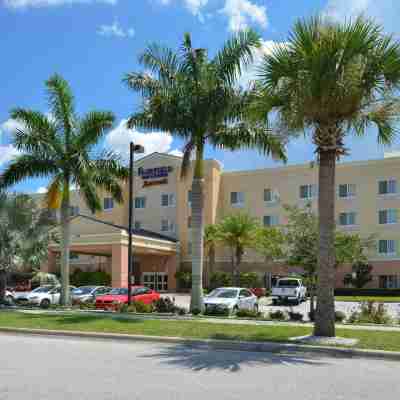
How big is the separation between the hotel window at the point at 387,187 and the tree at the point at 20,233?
32.6m

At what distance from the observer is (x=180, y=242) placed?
58531mm

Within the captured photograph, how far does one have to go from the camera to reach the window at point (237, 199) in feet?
191

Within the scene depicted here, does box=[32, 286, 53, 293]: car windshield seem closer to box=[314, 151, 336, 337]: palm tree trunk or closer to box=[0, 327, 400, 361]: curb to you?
box=[0, 327, 400, 361]: curb

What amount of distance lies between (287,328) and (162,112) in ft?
34.6

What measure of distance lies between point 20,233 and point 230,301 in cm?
1157

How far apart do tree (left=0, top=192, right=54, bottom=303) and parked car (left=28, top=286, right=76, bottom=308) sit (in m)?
1.94

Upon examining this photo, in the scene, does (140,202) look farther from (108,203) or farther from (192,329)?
(192,329)

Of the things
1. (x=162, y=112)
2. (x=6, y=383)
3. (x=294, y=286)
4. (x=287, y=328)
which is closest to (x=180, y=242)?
(x=294, y=286)

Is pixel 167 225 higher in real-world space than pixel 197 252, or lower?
higher

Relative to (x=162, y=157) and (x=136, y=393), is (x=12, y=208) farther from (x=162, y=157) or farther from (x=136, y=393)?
(x=162, y=157)

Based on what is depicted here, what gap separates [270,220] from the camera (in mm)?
56469

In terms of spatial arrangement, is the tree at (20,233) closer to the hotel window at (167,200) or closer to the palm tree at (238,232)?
the palm tree at (238,232)

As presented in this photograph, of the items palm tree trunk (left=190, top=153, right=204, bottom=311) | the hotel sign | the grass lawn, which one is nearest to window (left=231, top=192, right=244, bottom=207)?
the hotel sign

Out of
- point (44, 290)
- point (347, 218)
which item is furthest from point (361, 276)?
point (44, 290)
